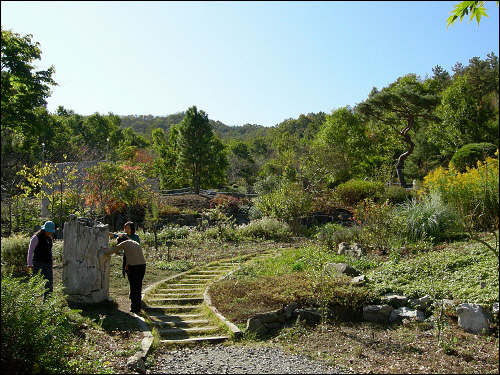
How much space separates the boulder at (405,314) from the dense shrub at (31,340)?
13.0ft

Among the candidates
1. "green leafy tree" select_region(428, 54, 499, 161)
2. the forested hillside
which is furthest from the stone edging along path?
"green leafy tree" select_region(428, 54, 499, 161)

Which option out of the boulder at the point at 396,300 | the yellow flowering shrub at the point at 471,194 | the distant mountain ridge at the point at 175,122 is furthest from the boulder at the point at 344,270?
the distant mountain ridge at the point at 175,122

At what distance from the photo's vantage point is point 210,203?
1947 centimetres

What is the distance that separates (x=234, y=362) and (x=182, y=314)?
95.6 inches

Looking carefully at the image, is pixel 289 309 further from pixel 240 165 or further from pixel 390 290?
pixel 240 165

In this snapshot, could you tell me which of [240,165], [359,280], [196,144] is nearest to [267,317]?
[359,280]

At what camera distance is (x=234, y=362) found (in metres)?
4.96

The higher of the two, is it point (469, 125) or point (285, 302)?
point (469, 125)

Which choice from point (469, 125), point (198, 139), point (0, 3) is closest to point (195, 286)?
point (0, 3)

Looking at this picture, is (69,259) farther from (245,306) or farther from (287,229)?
(287,229)

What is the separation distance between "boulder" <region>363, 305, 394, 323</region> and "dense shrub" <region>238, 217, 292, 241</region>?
25.6 ft

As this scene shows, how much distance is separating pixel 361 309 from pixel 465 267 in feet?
6.40

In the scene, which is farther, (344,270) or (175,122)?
(175,122)

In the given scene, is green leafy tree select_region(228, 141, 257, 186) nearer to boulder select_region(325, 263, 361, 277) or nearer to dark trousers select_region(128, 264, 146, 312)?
boulder select_region(325, 263, 361, 277)
